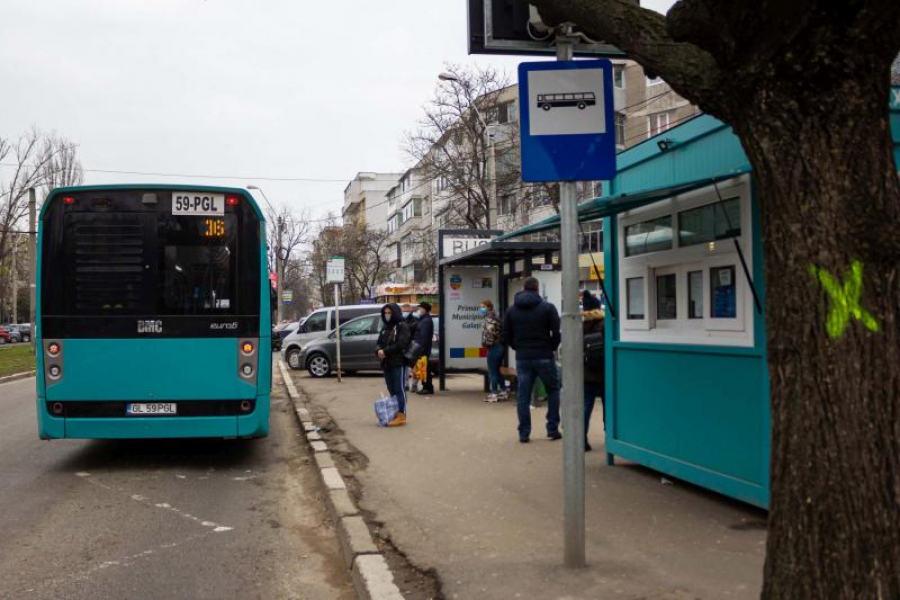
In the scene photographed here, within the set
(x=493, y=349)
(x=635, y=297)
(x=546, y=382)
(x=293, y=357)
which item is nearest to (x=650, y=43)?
(x=635, y=297)

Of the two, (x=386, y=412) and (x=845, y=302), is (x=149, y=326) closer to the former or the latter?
(x=386, y=412)

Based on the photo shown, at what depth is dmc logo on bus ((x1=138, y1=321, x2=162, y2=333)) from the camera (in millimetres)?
8789

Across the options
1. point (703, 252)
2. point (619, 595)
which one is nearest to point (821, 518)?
point (619, 595)

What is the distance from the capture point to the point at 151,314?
8820mm

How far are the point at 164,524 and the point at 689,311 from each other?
456cm

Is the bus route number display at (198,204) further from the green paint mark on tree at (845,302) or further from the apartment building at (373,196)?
the apartment building at (373,196)

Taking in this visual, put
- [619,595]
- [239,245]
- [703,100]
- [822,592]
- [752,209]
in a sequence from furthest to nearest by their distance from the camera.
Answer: [239,245], [752,209], [619,595], [703,100], [822,592]

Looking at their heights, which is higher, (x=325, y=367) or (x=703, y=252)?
(x=703, y=252)

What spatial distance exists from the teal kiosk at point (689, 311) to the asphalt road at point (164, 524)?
2853 mm

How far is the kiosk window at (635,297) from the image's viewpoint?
7.32m

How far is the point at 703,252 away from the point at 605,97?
79.4 inches

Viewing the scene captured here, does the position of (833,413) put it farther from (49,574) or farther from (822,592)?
(49,574)

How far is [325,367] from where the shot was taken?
21.8 m

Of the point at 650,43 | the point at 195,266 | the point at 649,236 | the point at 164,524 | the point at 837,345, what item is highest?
the point at 650,43
